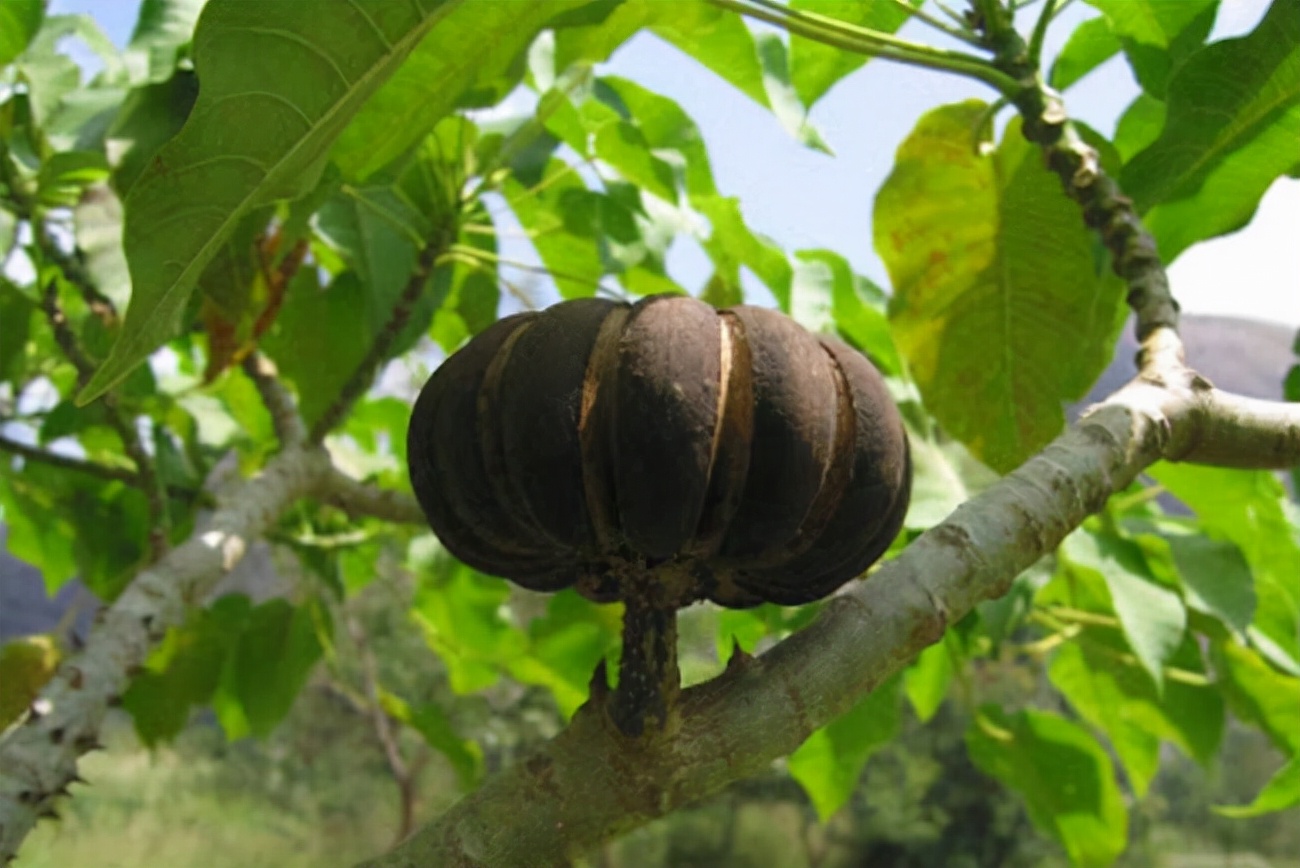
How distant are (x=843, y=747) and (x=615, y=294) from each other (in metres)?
0.48

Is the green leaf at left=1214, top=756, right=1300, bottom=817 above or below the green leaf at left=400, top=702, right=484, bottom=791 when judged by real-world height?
above

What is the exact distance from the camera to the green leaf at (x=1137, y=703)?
3.78 feet

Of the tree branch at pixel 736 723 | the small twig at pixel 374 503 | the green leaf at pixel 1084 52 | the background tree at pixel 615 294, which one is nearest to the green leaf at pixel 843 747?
the background tree at pixel 615 294

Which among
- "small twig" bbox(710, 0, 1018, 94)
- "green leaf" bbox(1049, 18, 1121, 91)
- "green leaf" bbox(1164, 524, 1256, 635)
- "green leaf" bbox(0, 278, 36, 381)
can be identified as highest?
"small twig" bbox(710, 0, 1018, 94)

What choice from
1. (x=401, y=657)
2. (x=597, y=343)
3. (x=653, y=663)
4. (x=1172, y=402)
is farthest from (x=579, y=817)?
(x=401, y=657)

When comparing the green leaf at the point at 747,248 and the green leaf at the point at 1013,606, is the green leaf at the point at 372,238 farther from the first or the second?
the green leaf at the point at 1013,606

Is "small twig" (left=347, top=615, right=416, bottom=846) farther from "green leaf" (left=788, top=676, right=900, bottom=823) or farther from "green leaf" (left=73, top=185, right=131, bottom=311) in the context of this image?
"green leaf" (left=73, top=185, right=131, bottom=311)

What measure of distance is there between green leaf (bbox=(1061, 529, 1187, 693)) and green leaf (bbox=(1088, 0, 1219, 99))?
379 millimetres

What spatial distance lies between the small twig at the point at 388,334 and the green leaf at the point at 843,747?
485 mm

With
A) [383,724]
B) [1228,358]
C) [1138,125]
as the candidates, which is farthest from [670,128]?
[383,724]

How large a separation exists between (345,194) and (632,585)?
0.54 metres

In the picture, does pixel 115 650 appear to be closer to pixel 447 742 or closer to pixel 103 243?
pixel 103 243

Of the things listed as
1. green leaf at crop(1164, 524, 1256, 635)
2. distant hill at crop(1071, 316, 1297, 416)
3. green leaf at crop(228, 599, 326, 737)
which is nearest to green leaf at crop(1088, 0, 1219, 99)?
distant hill at crop(1071, 316, 1297, 416)

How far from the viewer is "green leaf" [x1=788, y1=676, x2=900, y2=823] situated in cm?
103
